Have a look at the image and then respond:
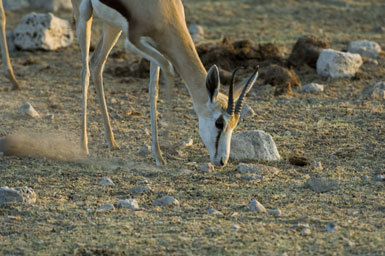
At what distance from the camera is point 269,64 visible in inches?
445

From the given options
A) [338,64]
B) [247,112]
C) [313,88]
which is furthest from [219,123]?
[338,64]

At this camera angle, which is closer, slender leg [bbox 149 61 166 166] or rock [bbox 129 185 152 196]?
rock [bbox 129 185 152 196]

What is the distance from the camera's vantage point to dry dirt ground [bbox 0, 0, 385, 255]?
499cm

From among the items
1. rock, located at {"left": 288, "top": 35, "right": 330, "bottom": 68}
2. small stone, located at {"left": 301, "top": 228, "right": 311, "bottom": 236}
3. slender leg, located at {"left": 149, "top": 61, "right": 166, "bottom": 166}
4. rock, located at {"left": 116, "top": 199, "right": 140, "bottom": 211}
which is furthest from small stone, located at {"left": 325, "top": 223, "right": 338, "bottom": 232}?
rock, located at {"left": 288, "top": 35, "right": 330, "bottom": 68}

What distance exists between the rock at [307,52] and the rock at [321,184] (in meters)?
5.12

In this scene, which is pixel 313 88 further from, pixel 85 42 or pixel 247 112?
pixel 85 42

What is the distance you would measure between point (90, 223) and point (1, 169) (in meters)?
1.83

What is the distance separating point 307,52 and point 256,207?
6.08 meters

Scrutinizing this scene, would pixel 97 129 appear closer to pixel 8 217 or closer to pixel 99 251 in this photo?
pixel 8 217

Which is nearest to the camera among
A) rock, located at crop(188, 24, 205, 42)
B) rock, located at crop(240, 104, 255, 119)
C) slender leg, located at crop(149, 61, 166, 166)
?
slender leg, located at crop(149, 61, 166, 166)

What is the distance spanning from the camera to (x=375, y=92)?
980 cm

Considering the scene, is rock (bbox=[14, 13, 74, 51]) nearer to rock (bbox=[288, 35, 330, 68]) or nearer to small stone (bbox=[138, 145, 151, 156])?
rock (bbox=[288, 35, 330, 68])

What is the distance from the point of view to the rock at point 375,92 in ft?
32.0

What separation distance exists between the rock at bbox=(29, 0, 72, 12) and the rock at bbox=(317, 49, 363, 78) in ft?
24.7
